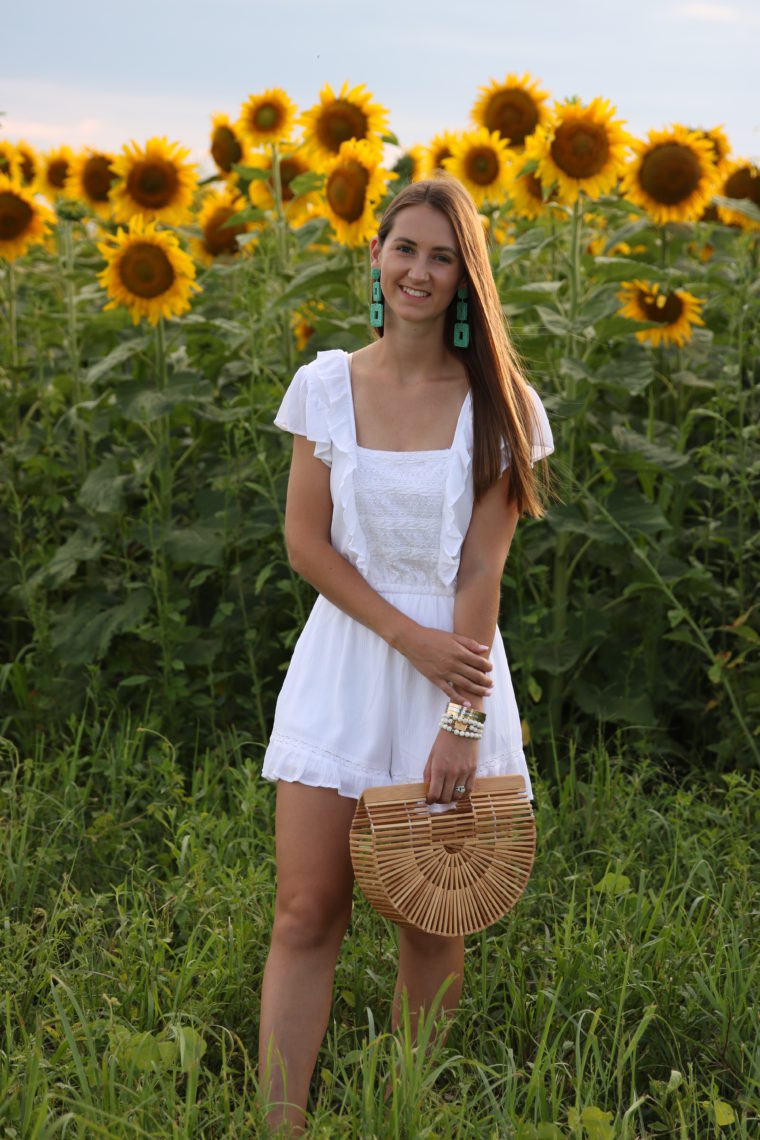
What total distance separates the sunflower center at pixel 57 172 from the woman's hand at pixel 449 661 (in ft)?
12.9

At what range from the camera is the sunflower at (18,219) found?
505 cm

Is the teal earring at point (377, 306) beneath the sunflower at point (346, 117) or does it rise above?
beneath

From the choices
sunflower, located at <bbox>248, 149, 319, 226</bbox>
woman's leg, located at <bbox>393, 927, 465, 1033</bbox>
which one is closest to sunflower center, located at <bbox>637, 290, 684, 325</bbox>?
sunflower, located at <bbox>248, 149, 319, 226</bbox>

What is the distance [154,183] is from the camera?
4.78m

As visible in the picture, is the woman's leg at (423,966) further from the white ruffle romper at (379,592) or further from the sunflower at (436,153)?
the sunflower at (436,153)

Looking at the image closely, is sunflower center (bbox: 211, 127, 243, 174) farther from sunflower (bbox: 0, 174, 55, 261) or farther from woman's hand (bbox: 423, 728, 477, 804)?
woman's hand (bbox: 423, 728, 477, 804)

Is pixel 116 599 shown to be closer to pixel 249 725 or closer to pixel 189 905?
pixel 249 725

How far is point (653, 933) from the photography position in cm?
308

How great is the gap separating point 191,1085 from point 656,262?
12.1 ft

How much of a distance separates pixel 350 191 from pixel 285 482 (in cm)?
98

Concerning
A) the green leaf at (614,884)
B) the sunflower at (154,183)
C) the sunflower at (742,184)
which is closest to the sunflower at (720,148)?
the sunflower at (742,184)

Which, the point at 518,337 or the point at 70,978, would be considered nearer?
the point at 70,978

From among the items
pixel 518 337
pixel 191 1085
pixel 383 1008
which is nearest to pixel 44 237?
pixel 518 337

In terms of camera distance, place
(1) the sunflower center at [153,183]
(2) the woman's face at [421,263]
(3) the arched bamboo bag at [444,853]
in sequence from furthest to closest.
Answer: (1) the sunflower center at [153,183] → (2) the woman's face at [421,263] → (3) the arched bamboo bag at [444,853]
